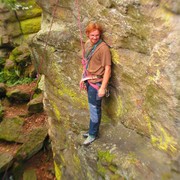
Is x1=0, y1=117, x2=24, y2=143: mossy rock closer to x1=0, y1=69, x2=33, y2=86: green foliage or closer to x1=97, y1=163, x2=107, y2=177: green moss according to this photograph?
x1=0, y1=69, x2=33, y2=86: green foliage

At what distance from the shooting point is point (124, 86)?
18.8 ft

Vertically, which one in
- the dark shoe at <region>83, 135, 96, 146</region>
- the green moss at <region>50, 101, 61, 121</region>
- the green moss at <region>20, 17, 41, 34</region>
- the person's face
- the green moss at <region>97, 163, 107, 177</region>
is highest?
the person's face

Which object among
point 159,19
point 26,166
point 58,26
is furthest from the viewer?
point 26,166

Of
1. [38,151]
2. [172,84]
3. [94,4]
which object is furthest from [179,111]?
[38,151]

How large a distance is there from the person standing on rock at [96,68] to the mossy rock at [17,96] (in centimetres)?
762

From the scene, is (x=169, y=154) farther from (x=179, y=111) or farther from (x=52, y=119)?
(x=52, y=119)

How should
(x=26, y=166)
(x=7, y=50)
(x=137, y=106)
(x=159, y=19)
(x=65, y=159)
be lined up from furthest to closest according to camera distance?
(x=7, y=50) → (x=26, y=166) → (x=65, y=159) → (x=137, y=106) → (x=159, y=19)

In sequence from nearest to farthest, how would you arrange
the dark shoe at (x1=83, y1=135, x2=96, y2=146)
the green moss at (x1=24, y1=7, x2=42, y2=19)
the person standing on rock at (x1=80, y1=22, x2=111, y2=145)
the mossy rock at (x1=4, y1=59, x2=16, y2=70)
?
1. the person standing on rock at (x1=80, y1=22, x2=111, y2=145)
2. the dark shoe at (x1=83, y1=135, x2=96, y2=146)
3. the mossy rock at (x1=4, y1=59, x2=16, y2=70)
4. the green moss at (x1=24, y1=7, x2=42, y2=19)

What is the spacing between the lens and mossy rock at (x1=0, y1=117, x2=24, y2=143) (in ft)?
37.7

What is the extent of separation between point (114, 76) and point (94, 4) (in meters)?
1.44

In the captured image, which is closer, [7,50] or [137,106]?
[137,106]

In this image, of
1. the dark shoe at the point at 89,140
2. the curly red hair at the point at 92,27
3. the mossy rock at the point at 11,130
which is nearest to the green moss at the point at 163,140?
the dark shoe at the point at 89,140

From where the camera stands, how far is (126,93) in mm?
5754

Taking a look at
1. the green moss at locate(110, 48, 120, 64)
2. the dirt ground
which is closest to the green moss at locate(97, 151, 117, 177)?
the green moss at locate(110, 48, 120, 64)
